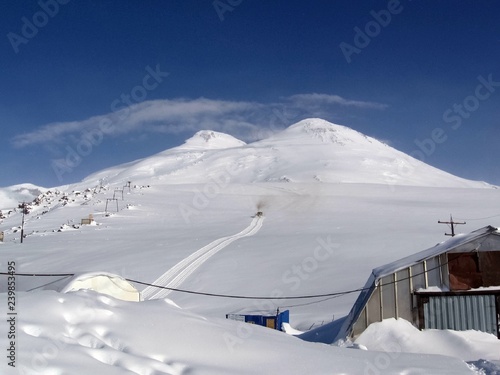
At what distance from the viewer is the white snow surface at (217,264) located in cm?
607

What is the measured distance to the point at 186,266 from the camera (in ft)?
98.1

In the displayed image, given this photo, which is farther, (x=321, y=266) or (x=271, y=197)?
(x=271, y=197)

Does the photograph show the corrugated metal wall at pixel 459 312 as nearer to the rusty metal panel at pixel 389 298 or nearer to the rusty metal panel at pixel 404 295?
the rusty metal panel at pixel 404 295

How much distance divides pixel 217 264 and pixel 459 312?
17219mm

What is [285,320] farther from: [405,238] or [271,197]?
[271,197]

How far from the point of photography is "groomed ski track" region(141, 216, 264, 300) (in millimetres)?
25062

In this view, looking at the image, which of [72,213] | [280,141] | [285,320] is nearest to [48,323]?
[285,320]

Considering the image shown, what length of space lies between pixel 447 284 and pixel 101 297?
11760 mm

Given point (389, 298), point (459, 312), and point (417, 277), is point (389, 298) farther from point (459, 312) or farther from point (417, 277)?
point (459, 312)

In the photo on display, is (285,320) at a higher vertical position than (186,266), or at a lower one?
lower

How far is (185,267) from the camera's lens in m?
29.7

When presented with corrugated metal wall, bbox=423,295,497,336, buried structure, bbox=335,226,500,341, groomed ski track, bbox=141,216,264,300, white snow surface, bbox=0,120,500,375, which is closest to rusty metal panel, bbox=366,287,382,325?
buried structure, bbox=335,226,500,341

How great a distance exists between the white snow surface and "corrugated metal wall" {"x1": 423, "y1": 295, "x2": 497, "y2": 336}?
74 cm

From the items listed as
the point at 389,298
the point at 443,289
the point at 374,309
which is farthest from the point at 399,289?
the point at 443,289
